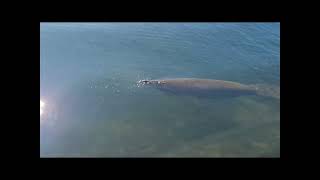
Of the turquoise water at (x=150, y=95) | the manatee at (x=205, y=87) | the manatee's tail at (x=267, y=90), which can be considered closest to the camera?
the turquoise water at (x=150, y=95)

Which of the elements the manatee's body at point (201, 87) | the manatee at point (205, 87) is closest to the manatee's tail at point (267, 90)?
the manatee at point (205, 87)

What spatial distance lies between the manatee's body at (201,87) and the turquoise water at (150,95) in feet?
0.61

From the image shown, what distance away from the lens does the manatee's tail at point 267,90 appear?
8049 millimetres

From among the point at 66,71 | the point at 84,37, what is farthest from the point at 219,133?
the point at 84,37

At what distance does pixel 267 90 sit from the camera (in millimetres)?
8266

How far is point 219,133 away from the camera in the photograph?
6566 millimetres

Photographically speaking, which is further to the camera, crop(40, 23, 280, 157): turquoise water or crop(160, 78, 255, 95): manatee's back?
crop(160, 78, 255, 95): manatee's back

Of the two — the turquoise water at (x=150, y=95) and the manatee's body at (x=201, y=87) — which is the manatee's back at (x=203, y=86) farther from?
the turquoise water at (x=150, y=95)

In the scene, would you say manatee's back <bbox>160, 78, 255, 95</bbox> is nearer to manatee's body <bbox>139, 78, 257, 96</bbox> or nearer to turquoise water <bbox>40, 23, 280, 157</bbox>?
manatee's body <bbox>139, 78, 257, 96</bbox>

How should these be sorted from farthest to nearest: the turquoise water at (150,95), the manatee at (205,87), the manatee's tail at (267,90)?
the manatee's tail at (267,90) < the manatee at (205,87) < the turquoise water at (150,95)

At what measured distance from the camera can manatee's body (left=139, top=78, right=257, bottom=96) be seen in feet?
25.4

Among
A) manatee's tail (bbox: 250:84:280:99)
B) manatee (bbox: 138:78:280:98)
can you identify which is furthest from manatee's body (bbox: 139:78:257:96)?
manatee's tail (bbox: 250:84:280:99)

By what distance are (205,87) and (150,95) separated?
1179mm

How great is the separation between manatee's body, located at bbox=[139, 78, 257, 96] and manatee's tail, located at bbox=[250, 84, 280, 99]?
0.41ft
